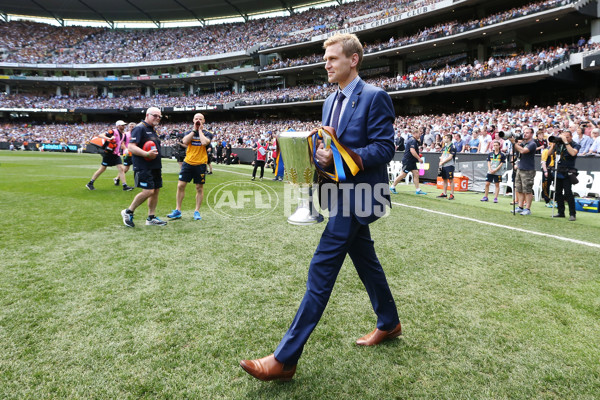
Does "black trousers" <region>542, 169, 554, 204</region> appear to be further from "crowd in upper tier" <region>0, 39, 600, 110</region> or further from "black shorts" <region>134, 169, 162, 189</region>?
"crowd in upper tier" <region>0, 39, 600, 110</region>

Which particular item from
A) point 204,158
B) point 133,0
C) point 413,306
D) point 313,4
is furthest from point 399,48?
point 133,0

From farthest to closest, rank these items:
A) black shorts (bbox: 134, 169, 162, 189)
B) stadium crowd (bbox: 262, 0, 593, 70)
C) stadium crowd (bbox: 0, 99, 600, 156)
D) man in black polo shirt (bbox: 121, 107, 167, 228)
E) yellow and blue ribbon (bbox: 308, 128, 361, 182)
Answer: stadium crowd (bbox: 262, 0, 593, 70) → stadium crowd (bbox: 0, 99, 600, 156) → black shorts (bbox: 134, 169, 162, 189) → man in black polo shirt (bbox: 121, 107, 167, 228) → yellow and blue ribbon (bbox: 308, 128, 361, 182)

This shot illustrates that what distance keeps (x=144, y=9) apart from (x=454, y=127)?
59576mm

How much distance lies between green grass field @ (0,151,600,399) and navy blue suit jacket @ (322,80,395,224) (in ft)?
3.63

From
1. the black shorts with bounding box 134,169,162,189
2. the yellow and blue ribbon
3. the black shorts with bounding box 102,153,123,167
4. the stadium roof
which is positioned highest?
the stadium roof

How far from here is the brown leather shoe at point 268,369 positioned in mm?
2057

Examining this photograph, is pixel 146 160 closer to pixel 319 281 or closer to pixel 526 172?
pixel 319 281

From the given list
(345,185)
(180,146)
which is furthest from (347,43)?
(180,146)

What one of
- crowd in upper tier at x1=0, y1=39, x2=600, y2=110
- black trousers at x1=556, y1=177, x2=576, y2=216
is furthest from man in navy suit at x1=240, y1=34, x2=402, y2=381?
crowd in upper tier at x1=0, y1=39, x2=600, y2=110

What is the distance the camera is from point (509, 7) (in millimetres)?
29312

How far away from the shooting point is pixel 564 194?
26.8ft

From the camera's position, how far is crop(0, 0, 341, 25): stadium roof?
55716mm

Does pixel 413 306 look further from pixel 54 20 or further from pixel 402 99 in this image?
pixel 54 20

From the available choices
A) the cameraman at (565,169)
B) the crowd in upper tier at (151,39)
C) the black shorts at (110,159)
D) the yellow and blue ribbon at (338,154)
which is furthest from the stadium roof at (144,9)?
the yellow and blue ribbon at (338,154)
